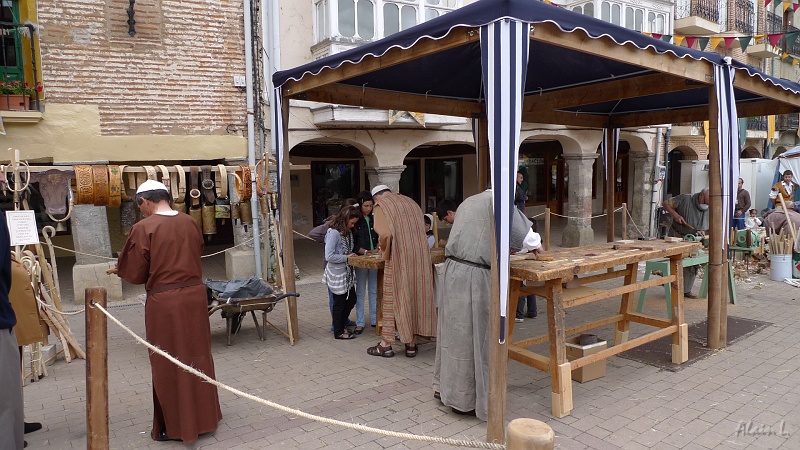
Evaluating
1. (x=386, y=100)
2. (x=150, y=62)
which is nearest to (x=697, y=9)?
(x=386, y=100)

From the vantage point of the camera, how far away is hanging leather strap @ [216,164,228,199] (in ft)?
21.9

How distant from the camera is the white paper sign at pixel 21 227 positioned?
16.4ft

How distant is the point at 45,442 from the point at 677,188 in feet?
68.4

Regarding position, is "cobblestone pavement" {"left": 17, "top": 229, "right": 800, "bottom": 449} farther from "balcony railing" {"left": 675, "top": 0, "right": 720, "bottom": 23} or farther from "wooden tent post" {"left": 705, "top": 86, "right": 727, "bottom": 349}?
"balcony railing" {"left": 675, "top": 0, "right": 720, "bottom": 23}

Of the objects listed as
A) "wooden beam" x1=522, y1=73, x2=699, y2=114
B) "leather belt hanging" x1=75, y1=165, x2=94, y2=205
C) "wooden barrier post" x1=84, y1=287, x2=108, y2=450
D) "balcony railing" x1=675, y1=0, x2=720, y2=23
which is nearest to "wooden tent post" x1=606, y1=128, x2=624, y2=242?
"wooden beam" x1=522, y1=73, x2=699, y2=114

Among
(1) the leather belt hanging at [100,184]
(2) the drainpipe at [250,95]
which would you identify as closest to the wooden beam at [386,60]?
(1) the leather belt hanging at [100,184]

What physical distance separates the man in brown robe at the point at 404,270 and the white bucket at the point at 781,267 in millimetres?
7144

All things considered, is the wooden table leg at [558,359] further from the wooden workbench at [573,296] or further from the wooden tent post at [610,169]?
the wooden tent post at [610,169]

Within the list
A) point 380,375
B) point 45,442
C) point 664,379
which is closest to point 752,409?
point 664,379

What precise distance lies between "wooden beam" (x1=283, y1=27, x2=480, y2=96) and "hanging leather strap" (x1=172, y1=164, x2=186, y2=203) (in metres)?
1.60

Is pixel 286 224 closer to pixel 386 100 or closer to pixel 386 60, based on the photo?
pixel 386 100

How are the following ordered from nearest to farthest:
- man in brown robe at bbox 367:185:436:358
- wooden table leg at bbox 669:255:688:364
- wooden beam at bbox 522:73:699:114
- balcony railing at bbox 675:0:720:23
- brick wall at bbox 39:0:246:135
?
wooden table leg at bbox 669:255:688:364 → man in brown robe at bbox 367:185:436:358 → wooden beam at bbox 522:73:699:114 → brick wall at bbox 39:0:246:135 → balcony railing at bbox 675:0:720:23

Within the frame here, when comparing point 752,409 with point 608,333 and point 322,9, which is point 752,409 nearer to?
point 608,333

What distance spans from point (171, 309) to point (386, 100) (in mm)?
3794
